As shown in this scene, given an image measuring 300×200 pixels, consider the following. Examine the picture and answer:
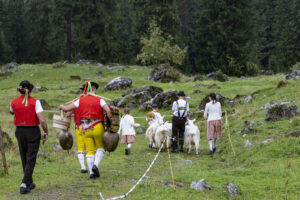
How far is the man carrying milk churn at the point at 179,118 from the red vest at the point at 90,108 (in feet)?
16.9

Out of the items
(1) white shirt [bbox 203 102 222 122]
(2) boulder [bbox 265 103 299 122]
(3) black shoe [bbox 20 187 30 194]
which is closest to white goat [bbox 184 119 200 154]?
(1) white shirt [bbox 203 102 222 122]

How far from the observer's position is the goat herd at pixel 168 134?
1352 centimetres

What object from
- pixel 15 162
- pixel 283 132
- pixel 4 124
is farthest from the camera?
pixel 4 124

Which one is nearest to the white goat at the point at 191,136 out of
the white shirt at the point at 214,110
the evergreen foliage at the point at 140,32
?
Result: the white shirt at the point at 214,110

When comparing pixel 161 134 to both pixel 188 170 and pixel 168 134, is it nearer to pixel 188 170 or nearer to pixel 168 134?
pixel 168 134

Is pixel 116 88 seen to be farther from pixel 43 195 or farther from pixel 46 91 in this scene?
pixel 43 195

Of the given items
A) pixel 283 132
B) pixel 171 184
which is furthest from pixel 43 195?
pixel 283 132

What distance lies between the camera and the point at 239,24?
5434 cm

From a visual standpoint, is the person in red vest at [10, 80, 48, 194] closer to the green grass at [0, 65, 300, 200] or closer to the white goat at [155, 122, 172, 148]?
the green grass at [0, 65, 300, 200]

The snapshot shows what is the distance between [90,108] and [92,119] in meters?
0.26

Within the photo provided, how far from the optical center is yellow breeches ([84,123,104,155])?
8.82 m

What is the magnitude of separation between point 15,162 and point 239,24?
4780cm

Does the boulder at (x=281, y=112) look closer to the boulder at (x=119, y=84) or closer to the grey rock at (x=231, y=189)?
the grey rock at (x=231, y=189)

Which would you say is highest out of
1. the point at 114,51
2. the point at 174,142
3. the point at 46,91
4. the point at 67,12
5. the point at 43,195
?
the point at 67,12
